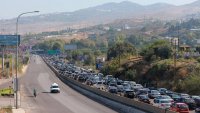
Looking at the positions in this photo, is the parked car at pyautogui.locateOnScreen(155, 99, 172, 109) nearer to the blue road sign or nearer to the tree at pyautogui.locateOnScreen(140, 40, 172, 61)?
the blue road sign

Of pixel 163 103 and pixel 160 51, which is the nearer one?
pixel 163 103

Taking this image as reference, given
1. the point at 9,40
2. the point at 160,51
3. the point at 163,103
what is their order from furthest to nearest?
1. the point at 160,51
2. the point at 9,40
3. the point at 163,103

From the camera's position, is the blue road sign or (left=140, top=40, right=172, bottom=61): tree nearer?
the blue road sign

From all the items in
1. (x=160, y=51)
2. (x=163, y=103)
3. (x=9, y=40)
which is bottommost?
(x=160, y=51)

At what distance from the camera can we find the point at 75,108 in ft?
191

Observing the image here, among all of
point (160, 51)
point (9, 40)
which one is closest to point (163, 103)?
point (9, 40)

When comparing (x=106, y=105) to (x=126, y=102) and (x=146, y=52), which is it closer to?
(x=126, y=102)

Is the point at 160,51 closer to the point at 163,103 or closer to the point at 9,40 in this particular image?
the point at 9,40

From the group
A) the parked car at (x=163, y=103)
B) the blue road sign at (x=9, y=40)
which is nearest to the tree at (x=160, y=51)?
the blue road sign at (x=9, y=40)

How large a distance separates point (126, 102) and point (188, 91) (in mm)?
24675

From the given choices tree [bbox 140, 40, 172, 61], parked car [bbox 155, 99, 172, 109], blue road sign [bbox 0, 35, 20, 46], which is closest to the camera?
parked car [bbox 155, 99, 172, 109]

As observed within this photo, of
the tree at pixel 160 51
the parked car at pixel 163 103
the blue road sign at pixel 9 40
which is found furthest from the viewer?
the tree at pixel 160 51

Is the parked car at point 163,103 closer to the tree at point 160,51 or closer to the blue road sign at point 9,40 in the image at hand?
the blue road sign at point 9,40

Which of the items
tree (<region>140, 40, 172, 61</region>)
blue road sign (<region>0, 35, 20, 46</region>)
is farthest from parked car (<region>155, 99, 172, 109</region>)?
tree (<region>140, 40, 172, 61</region>)
